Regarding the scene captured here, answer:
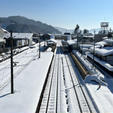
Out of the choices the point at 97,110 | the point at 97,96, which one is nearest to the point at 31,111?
the point at 97,110

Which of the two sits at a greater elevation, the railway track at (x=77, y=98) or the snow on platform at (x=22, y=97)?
the snow on platform at (x=22, y=97)

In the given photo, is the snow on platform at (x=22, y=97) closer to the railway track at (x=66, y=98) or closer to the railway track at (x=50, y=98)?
the railway track at (x=66, y=98)

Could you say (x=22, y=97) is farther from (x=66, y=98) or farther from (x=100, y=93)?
(x=100, y=93)

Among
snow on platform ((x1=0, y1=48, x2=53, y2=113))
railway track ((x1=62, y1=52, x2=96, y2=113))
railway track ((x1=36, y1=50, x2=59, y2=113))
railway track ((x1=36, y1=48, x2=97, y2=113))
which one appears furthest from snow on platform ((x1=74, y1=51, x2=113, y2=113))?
snow on platform ((x1=0, y1=48, x2=53, y2=113))

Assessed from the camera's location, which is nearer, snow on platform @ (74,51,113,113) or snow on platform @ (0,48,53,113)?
snow on platform @ (0,48,53,113)

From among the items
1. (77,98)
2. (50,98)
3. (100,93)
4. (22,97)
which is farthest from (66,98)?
(22,97)

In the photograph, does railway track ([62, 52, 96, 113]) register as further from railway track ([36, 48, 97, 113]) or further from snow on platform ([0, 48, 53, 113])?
snow on platform ([0, 48, 53, 113])

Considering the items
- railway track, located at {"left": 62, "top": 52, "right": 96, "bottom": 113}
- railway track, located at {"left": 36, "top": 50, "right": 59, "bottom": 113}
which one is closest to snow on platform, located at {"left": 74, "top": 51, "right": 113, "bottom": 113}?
railway track, located at {"left": 62, "top": 52, "right": 96, "bottom": 113}

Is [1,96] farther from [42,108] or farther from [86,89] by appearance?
[86,89]

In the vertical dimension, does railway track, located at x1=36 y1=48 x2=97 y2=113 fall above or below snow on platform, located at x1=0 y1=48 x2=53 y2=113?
below

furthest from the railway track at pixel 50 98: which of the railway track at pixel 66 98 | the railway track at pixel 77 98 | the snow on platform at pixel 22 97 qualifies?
the railway track at pixel 77 98

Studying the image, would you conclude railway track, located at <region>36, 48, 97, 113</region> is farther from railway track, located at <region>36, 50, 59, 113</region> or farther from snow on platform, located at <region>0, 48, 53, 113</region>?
snow on platform, located at <region>0, 48, 53, 113</region>

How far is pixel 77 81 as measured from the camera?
1947cm

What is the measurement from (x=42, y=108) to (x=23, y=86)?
119 inches
